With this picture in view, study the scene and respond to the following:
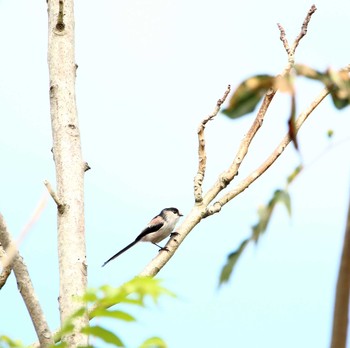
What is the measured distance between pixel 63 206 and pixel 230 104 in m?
2.83

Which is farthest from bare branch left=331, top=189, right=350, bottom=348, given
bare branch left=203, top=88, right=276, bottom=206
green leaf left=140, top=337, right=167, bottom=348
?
bare branch left=203, top=88, right=276, bottom=206

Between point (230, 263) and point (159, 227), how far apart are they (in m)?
6.36

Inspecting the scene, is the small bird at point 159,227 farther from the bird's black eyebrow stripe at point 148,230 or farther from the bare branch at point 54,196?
the bare branch at point 54,196

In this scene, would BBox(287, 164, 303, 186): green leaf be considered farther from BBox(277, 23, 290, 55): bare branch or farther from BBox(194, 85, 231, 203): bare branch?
BBox(277, 23, 290, 55): bare branch

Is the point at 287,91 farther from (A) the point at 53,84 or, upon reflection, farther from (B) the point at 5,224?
(A) the point at 53,84

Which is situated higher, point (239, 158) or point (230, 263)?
point (239, 158)

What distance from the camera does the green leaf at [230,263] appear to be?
1291 mm

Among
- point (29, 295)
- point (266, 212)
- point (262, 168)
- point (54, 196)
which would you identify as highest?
point (262, 168)

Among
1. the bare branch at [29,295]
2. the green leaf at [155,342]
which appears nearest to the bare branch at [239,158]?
the bare branch at [29,295]

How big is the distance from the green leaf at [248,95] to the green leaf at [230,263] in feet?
0.77

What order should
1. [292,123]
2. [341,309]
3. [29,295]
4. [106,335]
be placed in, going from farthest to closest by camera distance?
[29,295]
[106,335]
[292,123]
[341,309]

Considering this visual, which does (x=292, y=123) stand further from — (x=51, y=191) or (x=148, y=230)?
(x=148, y=230)

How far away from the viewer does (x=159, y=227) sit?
7656mm

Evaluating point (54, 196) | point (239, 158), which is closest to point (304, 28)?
point (239, 158)
